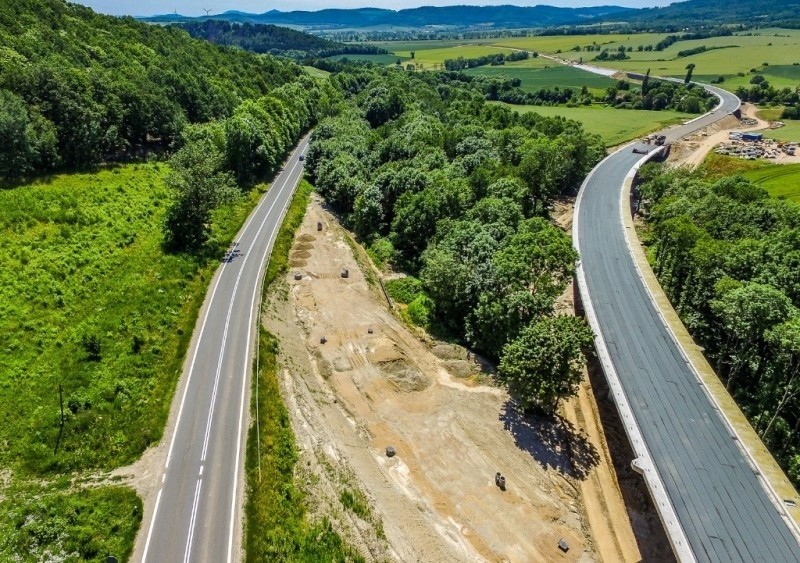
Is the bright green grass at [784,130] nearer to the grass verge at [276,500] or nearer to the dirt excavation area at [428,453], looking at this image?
the dirt excavation area at [428,453]

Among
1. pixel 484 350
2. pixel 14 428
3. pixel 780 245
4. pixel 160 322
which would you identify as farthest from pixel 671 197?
pixel 14 428

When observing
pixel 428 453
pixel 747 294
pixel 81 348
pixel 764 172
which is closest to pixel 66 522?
pixel 81 348

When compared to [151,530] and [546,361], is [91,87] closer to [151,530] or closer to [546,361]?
[151,530]

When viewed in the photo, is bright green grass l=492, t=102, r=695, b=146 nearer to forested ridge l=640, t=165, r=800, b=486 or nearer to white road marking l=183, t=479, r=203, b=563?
forested ridge l=640, t=165, r=800, b=486

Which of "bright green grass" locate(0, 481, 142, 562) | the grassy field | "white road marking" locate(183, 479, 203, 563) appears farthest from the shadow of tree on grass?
the grassy field

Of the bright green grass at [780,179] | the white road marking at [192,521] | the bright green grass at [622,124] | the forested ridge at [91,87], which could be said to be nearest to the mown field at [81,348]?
the white road marking at [192,521]
